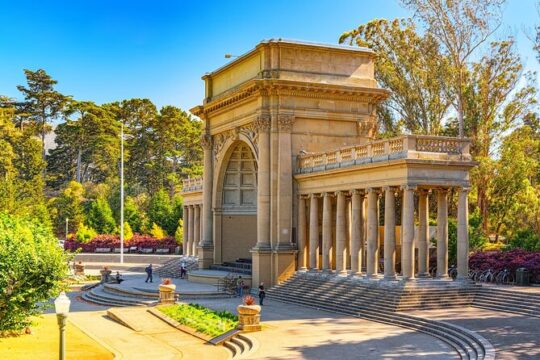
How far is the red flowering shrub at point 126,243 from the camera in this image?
80850mm

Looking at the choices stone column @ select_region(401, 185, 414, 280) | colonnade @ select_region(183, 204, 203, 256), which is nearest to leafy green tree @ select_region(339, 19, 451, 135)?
colonnade @ select_region(183, 204, 203, 256)

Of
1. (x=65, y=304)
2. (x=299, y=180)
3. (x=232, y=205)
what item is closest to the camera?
(x=65, y=304)

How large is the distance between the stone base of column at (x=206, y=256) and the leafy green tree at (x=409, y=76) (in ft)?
61.6

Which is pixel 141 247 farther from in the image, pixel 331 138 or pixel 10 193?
pixel 331 138

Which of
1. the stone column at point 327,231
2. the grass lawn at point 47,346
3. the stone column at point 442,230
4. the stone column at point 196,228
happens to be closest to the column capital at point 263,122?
the stone column at point 327,231

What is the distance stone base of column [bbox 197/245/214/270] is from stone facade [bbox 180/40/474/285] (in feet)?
20.6

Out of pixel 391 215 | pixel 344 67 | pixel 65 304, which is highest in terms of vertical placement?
pixel 344 67

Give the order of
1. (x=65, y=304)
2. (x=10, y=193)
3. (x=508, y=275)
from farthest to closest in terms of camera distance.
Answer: (x=10, y=193)
(x=508, y=275)
(x=65, y=304)

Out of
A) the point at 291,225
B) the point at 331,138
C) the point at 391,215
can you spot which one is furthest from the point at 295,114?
the point at 391,215

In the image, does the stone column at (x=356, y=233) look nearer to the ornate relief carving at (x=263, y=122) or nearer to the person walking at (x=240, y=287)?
the person walking at (x=240, y=287)

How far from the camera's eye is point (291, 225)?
145ft

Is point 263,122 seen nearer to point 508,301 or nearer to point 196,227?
point 508,301

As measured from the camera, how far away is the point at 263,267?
4350 centimetres

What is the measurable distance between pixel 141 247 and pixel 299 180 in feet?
139
